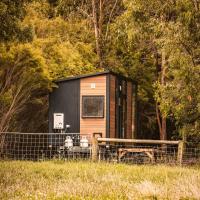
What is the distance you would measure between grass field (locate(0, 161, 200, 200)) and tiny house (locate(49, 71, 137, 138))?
5.58 metres

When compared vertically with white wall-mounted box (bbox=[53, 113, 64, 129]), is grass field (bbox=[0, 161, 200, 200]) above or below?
below

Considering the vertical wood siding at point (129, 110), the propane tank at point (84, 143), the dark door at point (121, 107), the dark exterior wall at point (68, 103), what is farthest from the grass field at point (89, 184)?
the vertical wood siding at point (129, 110)

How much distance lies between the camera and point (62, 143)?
671 inches

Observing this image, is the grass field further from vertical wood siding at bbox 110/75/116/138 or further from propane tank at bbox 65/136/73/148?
vertical wood siding at bbox 110/75/116/138

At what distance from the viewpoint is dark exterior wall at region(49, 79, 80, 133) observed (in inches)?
699

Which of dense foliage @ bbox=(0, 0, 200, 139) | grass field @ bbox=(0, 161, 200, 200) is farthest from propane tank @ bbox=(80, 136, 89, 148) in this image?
grass field @ bbox=(0, 161, 200, 200)

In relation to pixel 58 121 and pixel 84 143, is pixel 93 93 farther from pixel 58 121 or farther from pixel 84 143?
pixel 84 143

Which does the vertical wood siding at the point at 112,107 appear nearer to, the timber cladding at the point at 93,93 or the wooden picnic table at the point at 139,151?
the timber cladding at the point at 93,93

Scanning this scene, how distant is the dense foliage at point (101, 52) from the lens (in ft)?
43.9

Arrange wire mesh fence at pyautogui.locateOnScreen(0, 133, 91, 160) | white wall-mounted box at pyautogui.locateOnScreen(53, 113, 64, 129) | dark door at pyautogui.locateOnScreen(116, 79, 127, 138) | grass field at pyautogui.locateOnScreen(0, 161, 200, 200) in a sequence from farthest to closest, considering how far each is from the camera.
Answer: dark door at pyautogui.locateOnScreen(116, 79, 127, 138)
white wall-mounted box at pyautogui.locateOnScreen(53, 113, 64, 129)
wire mesh fence at pyautogui.locateOnScreen(0, 133, 91, 160)
grass field at pyautogui.locateOnScreen(0, 161, 200, 200)

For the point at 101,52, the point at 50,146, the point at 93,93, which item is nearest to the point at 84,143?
the point at 50,146

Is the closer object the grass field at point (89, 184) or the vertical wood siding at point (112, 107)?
the grass field at point (89, 184)

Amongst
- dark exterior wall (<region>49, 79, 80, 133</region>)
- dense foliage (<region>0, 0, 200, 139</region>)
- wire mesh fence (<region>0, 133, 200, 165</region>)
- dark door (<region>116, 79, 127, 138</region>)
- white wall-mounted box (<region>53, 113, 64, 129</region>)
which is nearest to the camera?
dense foliage (<region>0, 0, 200, 139</region>)

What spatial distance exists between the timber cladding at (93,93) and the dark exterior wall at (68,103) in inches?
7.6
